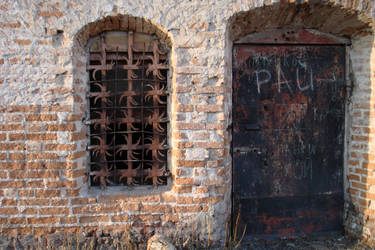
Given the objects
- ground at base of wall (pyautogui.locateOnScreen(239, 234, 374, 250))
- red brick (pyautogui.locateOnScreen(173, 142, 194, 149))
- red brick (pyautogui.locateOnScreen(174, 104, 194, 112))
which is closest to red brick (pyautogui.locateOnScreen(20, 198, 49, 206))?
red brick (pyautogui.locateOnScreen(173, 142, 194, 149))

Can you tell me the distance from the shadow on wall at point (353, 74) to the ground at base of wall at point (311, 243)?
13cm

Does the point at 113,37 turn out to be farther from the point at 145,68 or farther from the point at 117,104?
the point at 117,104

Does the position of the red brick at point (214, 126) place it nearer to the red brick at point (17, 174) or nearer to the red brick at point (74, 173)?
the red brick at point (74, 173)

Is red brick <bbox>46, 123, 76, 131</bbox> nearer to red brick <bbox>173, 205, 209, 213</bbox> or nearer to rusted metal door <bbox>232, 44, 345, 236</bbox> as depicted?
red brick <bbox>173, 205, 209, 213</bbox>

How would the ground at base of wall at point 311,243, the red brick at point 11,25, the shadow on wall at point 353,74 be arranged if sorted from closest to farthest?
the red brick at point 11,25 → the shadow on wall at point 353,74 → the ground at base of wall at point 311,243

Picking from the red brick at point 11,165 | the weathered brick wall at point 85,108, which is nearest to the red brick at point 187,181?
the weathered brick wall at point 85,108

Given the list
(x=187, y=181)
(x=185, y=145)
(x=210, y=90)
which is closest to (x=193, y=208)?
(x=187, y=181)

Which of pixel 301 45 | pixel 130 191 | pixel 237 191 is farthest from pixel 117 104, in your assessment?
pixel 301 45

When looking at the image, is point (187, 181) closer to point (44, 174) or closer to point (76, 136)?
point (76, 136)

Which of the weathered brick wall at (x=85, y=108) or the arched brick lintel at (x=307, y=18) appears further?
the arched brick lintel at (x=307, y=18)

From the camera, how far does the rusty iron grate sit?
2.80 metres

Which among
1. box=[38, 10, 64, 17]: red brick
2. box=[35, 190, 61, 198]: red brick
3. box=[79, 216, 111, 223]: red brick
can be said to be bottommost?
box=[79, 216, 111, 223]: red brick

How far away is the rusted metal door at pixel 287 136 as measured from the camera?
10.1ft

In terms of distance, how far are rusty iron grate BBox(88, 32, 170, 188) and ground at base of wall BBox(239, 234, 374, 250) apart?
1.29 metres
